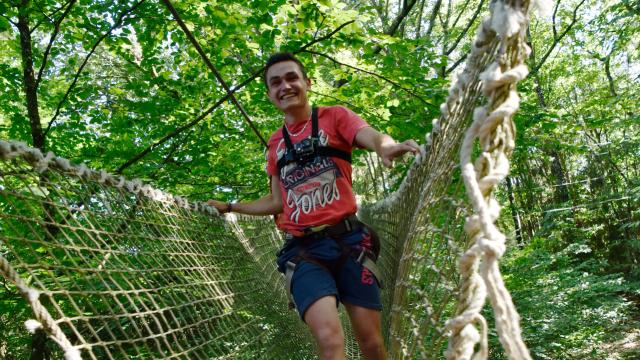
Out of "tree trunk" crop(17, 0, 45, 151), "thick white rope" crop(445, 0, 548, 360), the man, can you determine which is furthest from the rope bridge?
"tree trunk" crop(17, 0, 45, 151)

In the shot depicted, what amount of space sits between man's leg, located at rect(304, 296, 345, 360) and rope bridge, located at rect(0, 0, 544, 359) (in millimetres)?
142

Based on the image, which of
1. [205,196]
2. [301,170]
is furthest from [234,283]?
[205,196]

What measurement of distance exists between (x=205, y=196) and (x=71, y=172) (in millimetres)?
3026

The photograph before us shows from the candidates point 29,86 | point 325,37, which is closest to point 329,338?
point 325,37

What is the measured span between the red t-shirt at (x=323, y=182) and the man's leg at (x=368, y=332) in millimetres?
278

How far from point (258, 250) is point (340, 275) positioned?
49.6 inches

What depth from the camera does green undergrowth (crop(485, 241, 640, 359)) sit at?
3568mm

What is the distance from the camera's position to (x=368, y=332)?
4.64 ft

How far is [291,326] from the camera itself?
2178mm

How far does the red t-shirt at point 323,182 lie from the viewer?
150 centimetres

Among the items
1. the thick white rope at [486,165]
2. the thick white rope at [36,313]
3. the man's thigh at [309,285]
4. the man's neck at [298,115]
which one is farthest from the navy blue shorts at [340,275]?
the thick white rope at [486,165]

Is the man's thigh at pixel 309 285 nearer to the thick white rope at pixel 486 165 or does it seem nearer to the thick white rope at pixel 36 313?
the thick white rope at pixel 36 313

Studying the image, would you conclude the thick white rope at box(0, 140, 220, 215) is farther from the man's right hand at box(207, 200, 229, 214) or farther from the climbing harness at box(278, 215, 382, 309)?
the climbing harness at box(278, 215, 382, 309)

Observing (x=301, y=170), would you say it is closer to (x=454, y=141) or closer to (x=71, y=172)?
(x=71, y=172)
